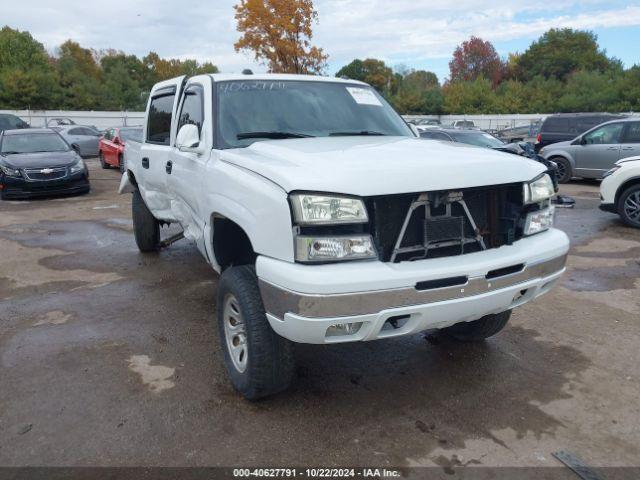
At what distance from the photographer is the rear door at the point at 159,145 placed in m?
4.95

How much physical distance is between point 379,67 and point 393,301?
73976 mm

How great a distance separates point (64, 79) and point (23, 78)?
611cm

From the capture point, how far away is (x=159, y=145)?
5223 millimetres

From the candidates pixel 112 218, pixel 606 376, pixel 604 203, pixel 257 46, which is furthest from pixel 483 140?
pixel 257 46

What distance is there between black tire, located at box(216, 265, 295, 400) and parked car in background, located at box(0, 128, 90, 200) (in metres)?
10.2

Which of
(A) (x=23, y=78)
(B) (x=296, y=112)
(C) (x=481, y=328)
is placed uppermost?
(A) (x=23, y=78)

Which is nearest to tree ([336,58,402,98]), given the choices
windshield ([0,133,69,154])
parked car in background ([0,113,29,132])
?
parked car in background ([0,113,29,132])

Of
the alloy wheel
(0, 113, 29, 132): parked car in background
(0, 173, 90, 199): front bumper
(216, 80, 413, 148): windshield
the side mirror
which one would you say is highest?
(0, 113, 29, 132): parked car in background

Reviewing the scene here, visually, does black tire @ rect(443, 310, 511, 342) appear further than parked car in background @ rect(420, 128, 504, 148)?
No

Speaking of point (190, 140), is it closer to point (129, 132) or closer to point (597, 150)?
point (597, 150)

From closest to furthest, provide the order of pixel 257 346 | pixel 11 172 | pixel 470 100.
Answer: pixel 257 346, pixel 11 172, pixel 470 100

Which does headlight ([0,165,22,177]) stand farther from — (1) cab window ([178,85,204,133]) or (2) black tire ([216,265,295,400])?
(2) black tire ([216,265,295,400])

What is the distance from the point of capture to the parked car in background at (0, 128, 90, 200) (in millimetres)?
11570

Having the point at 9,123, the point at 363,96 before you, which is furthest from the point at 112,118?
the point at 363,96
